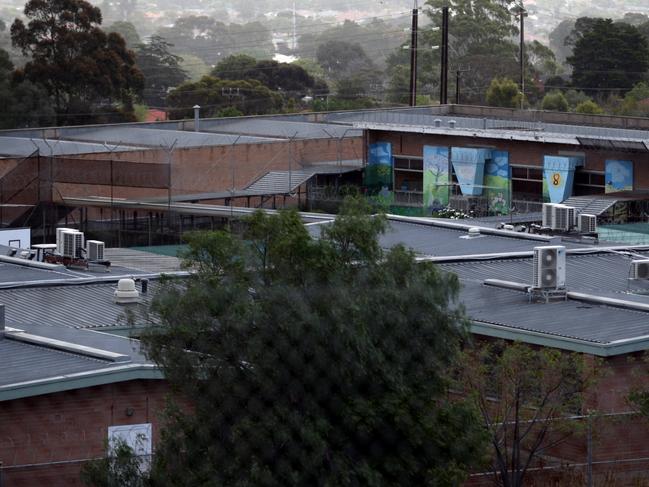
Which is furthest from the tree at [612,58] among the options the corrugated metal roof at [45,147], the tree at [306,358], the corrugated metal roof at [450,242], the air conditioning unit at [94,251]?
the tree at [306,358]

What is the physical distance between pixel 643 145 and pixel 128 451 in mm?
6726

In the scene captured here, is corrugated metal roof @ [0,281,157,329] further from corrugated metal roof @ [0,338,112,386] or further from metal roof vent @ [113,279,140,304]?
corrugated metal roof @ [0,338,112,386]

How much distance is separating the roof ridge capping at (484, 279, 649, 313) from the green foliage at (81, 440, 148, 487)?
6.23 feet

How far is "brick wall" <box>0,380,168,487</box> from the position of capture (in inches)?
103

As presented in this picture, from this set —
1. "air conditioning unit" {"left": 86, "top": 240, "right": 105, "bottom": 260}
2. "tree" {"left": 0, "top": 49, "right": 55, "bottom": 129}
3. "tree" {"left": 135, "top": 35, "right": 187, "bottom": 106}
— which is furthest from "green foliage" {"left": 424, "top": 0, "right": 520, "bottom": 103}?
"air conditioning unit" {"left": 86, "top": 240, "right": 105, "bottom": 260}

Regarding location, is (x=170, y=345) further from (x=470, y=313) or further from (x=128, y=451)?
(x=470, y=313)

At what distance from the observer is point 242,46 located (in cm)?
3625

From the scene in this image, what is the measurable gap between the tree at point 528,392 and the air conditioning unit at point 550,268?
88 centimetres

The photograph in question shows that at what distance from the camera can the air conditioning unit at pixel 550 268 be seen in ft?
12.1

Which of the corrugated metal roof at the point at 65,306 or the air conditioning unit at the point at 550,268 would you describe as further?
the air conditioning unit at the point at 550,268

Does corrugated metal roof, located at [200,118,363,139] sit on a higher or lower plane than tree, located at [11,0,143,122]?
lower

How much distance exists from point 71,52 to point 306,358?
37.4 ft

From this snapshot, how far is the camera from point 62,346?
295 centimetres

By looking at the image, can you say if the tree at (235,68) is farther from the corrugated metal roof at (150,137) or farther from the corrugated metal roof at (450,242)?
the corrugated metal roof at (450,242)
